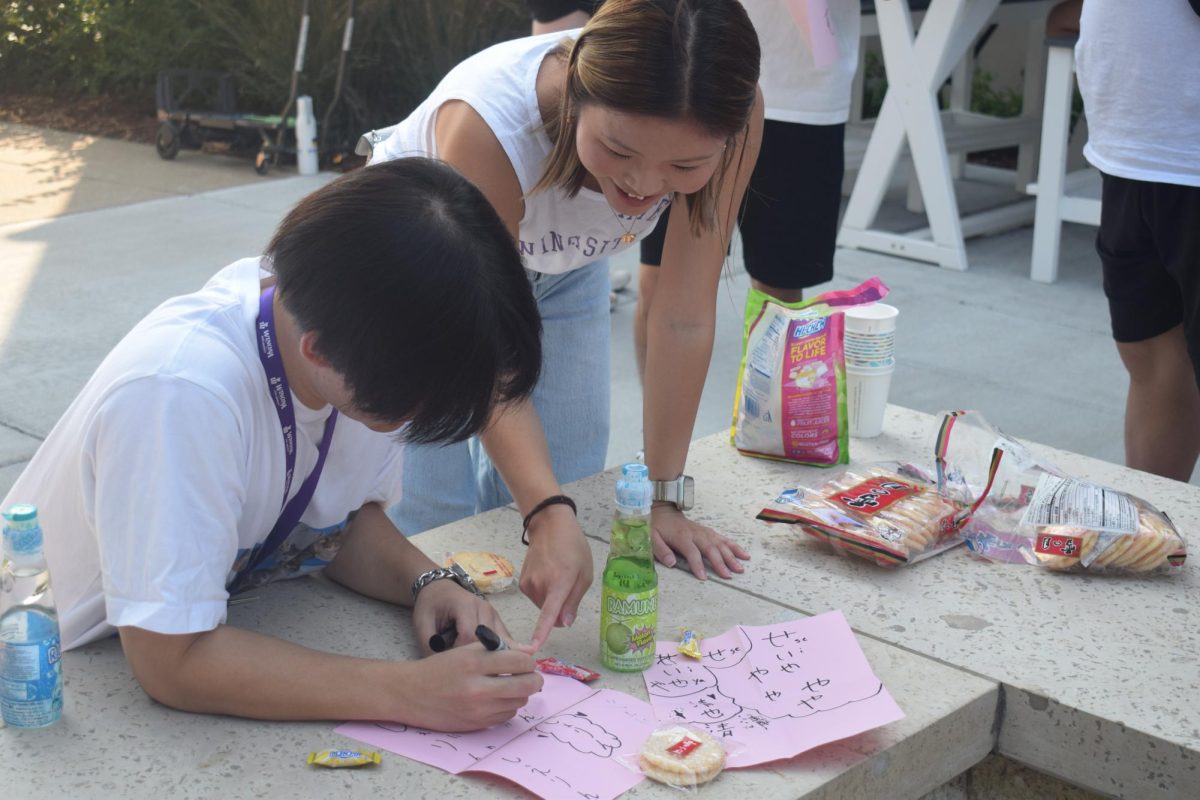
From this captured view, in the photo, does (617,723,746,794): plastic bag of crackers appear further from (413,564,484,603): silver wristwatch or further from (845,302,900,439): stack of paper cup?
(845,302,900,439): stack of paper cup

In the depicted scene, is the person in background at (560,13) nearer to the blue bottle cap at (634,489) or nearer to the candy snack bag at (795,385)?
the candy snack bag at (795,385)

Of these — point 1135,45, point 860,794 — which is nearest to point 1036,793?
point 860,794

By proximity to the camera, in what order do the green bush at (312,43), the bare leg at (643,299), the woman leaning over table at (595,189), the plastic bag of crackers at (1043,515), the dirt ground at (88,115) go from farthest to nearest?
the dirt ground at (88,115)
the green bush at (312,43)
the bare leg at (643,299)
the plastic bag of crackers at (1043,515)
the woman leaning over table at (595,189)

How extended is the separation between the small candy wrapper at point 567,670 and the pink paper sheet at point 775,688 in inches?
3.1

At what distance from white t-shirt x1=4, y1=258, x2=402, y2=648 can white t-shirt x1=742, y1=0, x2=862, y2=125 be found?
226 cm

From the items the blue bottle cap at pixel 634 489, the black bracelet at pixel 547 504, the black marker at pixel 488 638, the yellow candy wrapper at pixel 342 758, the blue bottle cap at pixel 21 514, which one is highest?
the blue bottle cap at pixel 21 514

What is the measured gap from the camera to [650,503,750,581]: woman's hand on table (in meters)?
2.14

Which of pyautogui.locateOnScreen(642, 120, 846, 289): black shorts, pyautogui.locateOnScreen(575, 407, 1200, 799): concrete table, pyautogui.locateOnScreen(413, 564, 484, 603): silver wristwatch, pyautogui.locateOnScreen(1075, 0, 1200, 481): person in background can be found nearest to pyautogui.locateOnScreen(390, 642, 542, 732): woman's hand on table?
pyautogui.locateOnScreen(413, 564, 484, 603): silver wristwatch

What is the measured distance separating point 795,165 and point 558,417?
1.41 metres

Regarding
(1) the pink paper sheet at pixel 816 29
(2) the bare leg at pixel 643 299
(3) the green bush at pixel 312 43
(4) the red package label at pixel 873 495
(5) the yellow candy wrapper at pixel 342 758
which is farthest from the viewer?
(3) the green bush at pixel 312 43

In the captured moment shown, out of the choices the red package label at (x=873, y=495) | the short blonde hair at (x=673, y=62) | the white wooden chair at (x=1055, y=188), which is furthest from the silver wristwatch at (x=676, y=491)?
the white wooden chair at (x=1055, y=188)

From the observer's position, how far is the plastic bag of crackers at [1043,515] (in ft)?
6.91

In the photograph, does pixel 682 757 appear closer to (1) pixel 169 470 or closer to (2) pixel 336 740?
(2) pixel 336 740

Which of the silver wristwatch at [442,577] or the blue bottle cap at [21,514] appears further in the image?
the silver wristwatch at [442,577]
